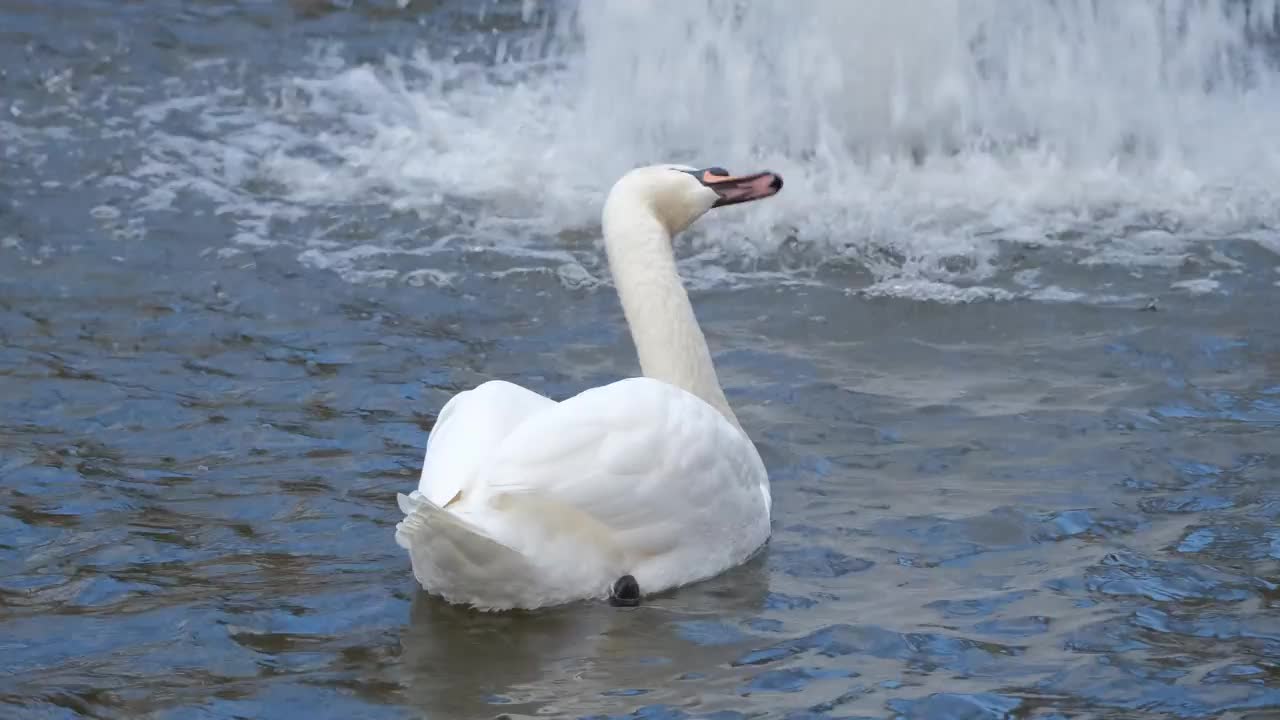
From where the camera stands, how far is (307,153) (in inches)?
419

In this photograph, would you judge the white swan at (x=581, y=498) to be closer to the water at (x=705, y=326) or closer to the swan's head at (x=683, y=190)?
the water at (x=705, y=326)

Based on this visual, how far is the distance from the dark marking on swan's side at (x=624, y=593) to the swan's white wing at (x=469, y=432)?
48 cm

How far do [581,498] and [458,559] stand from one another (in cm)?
35

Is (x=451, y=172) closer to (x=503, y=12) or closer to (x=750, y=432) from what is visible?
(x=750, y=432)

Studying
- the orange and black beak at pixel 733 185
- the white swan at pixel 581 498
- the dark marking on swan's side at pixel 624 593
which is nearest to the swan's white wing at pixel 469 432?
the white swan at pixel 581 498

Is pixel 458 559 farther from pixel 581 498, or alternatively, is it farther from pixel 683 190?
pixel 683 190

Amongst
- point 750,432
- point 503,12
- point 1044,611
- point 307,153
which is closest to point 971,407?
point 750,432

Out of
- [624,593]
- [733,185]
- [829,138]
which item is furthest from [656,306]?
[829,138]

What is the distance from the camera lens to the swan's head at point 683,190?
5.88m

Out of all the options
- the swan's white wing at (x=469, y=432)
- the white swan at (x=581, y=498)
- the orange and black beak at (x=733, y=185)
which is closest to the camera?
the white swan at (x=581, y=498)

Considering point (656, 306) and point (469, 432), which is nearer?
point (469, 432)

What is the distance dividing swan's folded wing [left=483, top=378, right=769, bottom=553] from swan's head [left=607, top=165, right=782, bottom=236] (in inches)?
32.1

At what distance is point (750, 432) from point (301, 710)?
253 cm

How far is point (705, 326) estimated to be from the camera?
25.6 ft
